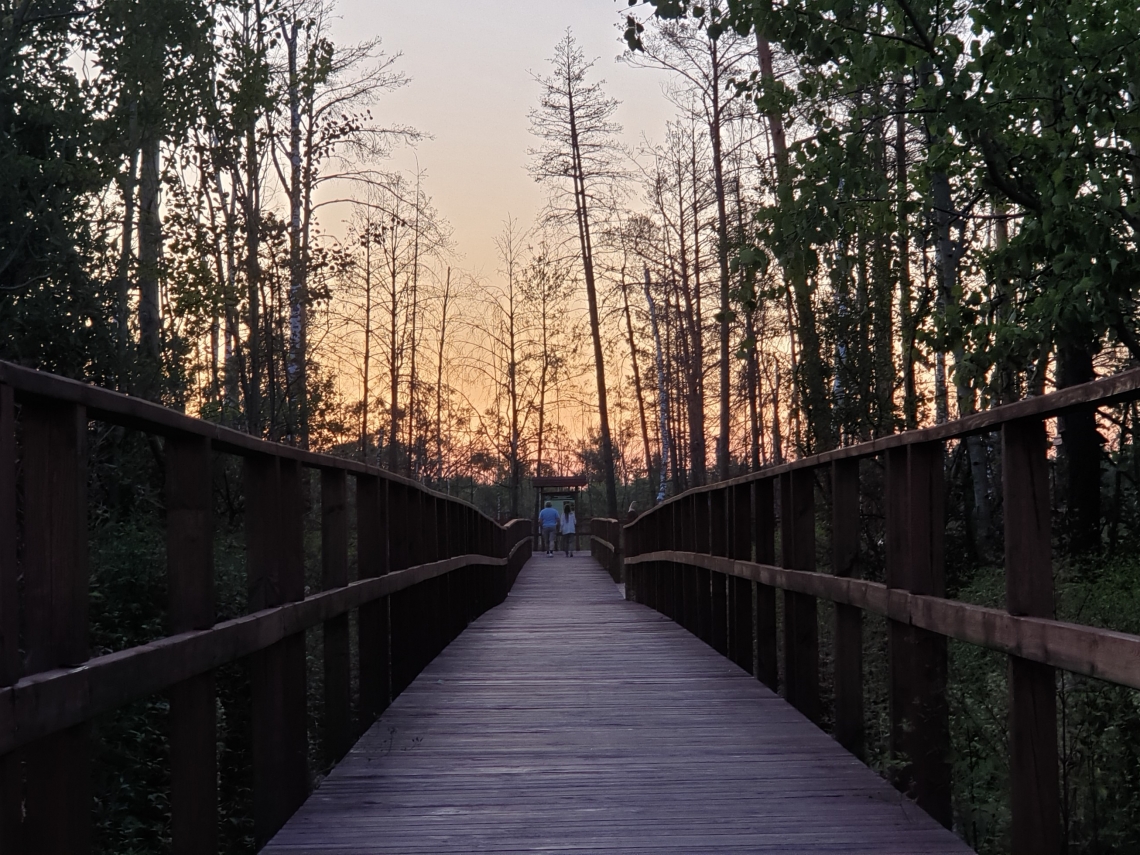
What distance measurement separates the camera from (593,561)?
35.7 meters

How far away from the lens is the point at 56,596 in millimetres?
2762

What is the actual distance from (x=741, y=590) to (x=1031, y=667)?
5057 mm

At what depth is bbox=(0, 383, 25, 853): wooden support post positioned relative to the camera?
243cm

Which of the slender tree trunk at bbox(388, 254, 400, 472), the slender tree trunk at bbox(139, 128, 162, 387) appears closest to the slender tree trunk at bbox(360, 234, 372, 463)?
the slender tree trunk at bbox(388, 254, 400, 472)

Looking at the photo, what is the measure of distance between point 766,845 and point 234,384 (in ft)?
59.3

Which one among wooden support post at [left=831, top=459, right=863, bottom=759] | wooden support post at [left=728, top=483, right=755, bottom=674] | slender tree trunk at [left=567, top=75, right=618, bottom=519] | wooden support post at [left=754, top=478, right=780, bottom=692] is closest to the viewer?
wooden support post at [left=831, top=459, right=863, bottom=759]

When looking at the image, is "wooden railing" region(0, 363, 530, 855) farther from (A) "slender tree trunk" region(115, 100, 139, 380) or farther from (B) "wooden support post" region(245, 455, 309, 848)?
(A) "slender tree trunk" region(115, 100, 139, 380)

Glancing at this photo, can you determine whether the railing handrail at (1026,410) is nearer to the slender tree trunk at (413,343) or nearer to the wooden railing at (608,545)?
the wooden railing at (608,545)

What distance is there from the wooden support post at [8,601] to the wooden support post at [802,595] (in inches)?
175

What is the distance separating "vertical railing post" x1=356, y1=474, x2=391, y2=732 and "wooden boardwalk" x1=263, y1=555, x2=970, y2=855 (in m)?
0.14

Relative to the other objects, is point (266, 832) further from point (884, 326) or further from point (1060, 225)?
point (884, 326)

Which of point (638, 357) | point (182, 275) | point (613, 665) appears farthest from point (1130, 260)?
point (638, 357)

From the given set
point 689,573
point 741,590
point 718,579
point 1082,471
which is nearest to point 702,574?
point 718,579

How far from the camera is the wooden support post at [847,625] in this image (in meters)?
5.41
